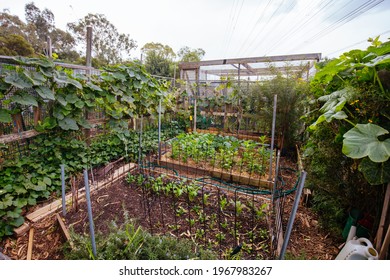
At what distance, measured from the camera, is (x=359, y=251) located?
1.22 m

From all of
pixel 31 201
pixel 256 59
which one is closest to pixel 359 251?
pixel 31 201

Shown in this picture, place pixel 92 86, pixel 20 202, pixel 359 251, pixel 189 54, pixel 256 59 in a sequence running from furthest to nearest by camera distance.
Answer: pixel 189 54 → pixel 256 59 → pixel 92 86 → pixel 20 202 → pixel 359 251

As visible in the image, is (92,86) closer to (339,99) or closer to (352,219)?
(339,99)

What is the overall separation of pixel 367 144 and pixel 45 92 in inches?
123

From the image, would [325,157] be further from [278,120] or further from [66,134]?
[66,134]

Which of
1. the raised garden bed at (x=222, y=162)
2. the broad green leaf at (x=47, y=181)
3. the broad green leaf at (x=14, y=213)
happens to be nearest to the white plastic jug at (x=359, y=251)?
the raised garden bed at (x=222, y=162)

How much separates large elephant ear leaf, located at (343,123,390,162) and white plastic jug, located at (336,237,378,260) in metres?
0.65

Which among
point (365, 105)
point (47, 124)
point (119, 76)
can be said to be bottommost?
point (47, 124)

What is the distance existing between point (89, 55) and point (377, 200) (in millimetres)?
4856

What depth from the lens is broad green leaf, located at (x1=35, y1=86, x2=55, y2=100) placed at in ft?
7.27

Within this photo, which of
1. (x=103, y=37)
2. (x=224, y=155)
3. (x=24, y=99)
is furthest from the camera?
(x=103, y=37)

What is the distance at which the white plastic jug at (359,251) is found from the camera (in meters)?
1.19

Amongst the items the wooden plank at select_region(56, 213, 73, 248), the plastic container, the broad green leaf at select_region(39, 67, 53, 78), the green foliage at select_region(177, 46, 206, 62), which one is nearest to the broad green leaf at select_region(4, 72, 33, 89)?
the broad green leaf at select_region(39, 67, 53, 78)
